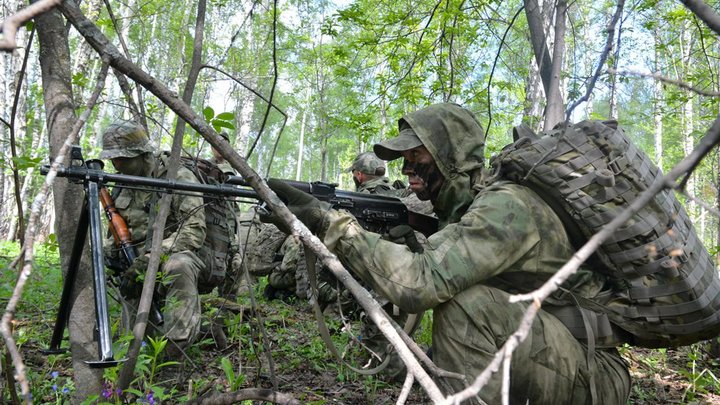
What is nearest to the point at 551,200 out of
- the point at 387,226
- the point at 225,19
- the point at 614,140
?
the point at 614,140

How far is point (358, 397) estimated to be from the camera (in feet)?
11.5

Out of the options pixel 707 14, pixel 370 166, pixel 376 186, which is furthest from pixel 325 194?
pixel 370 166

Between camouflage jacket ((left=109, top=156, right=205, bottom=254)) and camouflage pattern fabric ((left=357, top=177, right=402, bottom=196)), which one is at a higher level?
camouflage pattern fabric ((left=357, top=177, right=402, bottom=196))

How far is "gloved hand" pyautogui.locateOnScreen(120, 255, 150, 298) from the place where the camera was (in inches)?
149

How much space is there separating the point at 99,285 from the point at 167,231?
2.76 metres

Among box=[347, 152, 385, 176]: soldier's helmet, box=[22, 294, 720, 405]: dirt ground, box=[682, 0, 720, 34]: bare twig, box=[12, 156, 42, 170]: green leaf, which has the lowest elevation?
box=[22, 294, 720, 405]: dirt ground

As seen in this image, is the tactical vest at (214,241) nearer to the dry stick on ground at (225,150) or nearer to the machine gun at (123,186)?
the machine gun at (123,186)

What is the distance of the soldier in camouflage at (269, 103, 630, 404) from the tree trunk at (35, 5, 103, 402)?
3.05 ft

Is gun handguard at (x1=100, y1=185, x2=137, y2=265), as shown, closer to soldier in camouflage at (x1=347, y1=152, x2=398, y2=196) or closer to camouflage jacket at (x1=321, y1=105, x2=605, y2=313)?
camouflage jacket at (x1=321, y1=105, x2=605, y2=313)

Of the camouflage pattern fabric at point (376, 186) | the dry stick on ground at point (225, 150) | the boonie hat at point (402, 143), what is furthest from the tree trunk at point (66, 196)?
the camouflage pattern fabric at point (376, 186)

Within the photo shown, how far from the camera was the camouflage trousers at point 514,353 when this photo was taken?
2455 mm

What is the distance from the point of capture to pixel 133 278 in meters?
3.89

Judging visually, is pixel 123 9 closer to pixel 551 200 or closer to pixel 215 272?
pixel 215 272

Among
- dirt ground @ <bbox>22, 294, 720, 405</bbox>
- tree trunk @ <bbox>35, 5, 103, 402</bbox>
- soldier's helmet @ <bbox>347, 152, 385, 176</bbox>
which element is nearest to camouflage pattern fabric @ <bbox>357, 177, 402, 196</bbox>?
soldier's helmet @ <bbox>347, 152, 385, 176</bbox>
